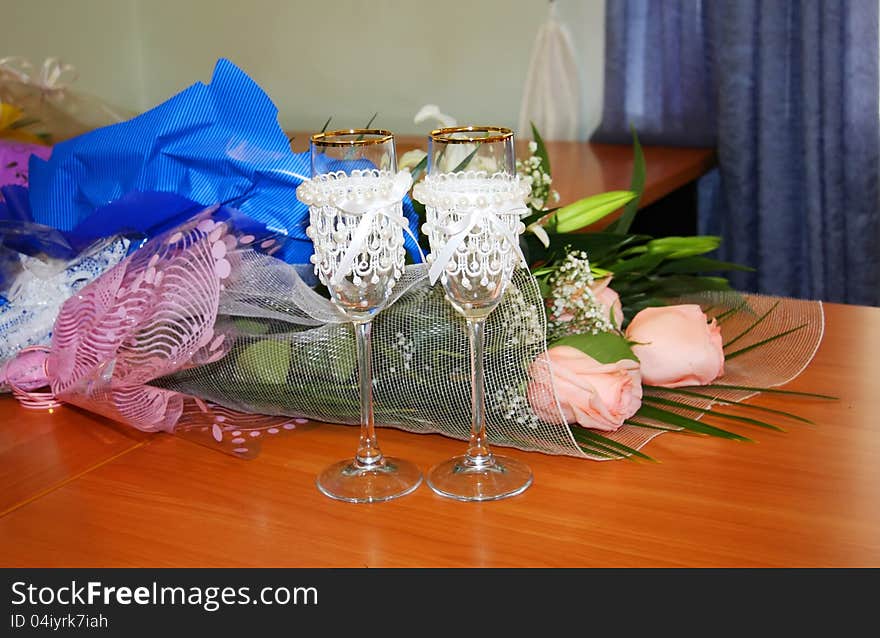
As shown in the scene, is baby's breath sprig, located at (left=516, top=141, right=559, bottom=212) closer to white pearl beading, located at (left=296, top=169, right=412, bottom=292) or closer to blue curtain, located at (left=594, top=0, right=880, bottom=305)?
white pearl beading, located at (left=296, top=169, right=412, bottom=292)

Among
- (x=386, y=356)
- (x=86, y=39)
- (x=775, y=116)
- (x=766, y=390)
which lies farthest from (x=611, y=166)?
(x=86, y=39)

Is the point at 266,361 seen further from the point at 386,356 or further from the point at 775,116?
the point at 775,116

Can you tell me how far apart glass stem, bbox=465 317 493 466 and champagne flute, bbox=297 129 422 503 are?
0.08 meters

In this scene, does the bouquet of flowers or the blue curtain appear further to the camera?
the blue curtain

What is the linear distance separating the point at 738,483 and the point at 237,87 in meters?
0.61

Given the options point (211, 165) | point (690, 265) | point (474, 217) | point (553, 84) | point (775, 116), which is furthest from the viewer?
point (553, 84)

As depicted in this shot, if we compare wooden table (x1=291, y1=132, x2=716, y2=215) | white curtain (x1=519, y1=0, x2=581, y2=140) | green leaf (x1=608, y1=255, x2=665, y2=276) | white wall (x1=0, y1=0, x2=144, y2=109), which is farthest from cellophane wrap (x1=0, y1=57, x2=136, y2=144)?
white wall (x1=0, y1=0, x2=144, y2=109)

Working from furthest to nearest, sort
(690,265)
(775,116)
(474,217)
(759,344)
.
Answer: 1. (775,116)
2. (690,265)
3. (759,344)
4. (474,217)

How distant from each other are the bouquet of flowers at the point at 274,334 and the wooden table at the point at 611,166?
2.75 ft

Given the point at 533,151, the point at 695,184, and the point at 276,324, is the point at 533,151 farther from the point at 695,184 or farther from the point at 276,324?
the point at 695,184

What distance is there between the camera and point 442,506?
0.84 meters

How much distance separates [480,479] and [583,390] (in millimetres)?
122

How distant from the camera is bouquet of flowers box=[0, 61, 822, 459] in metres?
0.92
